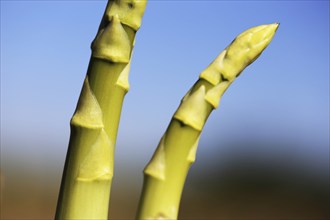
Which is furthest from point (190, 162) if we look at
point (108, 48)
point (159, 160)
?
point (108, 48)

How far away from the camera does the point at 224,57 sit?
54 centimetres

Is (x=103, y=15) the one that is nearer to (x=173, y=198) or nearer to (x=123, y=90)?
(x=123, y=90)

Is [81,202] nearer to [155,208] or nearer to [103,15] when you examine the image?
[155,208]

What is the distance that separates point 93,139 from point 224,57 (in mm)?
180

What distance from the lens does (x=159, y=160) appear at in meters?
0.48

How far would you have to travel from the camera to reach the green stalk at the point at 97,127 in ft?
1.60

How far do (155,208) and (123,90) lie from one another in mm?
134

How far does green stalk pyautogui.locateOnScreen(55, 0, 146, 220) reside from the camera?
0.49 m

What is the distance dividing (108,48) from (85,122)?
9 centimetres

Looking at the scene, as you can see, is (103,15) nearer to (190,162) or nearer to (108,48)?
(108,48)

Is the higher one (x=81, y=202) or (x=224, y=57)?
(x=224, y=57)

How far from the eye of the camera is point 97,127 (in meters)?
0.49

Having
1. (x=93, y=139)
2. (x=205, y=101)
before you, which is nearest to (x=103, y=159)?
(x=93, y=139)

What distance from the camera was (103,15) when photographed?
1.76 ft
